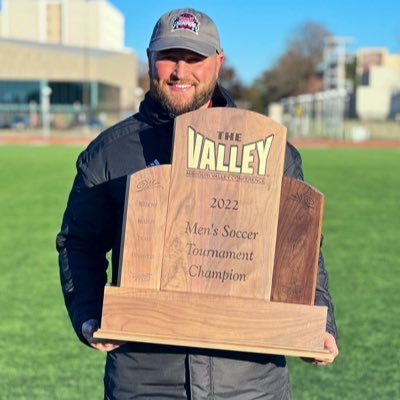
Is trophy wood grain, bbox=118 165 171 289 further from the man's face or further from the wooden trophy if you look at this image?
the man's face

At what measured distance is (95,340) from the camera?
2.17 metres

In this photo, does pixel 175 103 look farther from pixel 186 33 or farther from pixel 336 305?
pixel 336 305

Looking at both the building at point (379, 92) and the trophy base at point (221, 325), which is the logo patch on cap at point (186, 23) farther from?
the building at point (379, 92)

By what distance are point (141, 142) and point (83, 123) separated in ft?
176

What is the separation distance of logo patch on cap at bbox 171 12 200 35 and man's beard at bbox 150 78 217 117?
173mm

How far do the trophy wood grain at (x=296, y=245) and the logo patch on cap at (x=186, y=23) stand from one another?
1.79 feet

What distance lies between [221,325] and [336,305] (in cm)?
457

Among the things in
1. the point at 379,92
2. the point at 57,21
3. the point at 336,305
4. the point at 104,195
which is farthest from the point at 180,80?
the point at 57,21

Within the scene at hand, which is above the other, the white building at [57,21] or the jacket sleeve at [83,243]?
the white building at [57,21]

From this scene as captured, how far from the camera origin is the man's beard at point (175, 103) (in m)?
2.30

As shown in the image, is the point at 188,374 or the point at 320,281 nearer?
the point at 188,374

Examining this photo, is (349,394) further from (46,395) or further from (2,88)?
(2,88)

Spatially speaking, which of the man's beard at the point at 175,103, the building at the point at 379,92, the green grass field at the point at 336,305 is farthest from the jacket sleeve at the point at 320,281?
the building at the point at 379,92

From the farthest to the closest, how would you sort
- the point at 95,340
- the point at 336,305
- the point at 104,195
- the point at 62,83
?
the point at 62,83 < the point at 336,305 < the point at 104,195 < the point at 95,340
